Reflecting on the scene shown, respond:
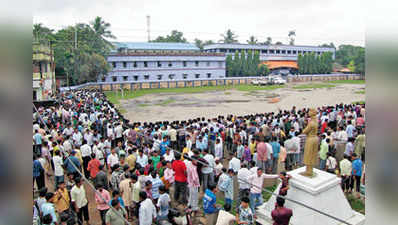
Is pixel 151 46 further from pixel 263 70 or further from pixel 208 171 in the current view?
pixel 208 171

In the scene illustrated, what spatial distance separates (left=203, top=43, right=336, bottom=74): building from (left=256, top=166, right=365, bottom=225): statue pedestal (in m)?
47.6

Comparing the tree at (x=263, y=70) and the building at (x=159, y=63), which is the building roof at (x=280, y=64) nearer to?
the tree at (x=263, y=70)

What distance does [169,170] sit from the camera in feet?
20.3

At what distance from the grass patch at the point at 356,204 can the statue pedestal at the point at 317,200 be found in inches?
25.0

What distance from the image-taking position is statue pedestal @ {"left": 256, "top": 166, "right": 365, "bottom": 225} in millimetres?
5250

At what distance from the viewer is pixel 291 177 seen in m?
5.57

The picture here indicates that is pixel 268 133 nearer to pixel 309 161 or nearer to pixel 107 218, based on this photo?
pixel 309 161

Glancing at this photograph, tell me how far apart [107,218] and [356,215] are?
4750mm

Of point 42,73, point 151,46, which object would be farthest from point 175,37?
point 42,73

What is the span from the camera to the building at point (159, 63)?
135 ft

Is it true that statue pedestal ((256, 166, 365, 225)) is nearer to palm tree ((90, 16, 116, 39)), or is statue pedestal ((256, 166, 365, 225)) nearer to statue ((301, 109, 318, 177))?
statue ((301, 109, 318, 177))

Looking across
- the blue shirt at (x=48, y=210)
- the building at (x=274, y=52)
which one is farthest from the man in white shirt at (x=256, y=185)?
the building at (x=274, y=52)

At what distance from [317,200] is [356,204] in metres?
2.10
